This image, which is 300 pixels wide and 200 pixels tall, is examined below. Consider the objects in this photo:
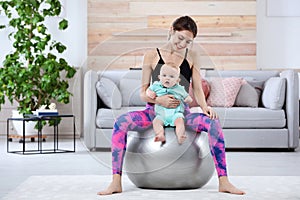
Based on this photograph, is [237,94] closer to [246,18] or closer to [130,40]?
[246,18]

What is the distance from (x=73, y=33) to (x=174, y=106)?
4.26m

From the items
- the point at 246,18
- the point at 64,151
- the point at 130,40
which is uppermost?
the point at 246,18

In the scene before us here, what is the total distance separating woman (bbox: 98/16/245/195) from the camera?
120 inches

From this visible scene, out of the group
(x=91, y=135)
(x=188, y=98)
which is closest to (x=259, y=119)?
(x=91, y=135)

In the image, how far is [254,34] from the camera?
6793 mm

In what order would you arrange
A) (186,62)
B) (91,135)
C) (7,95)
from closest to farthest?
1. (186,62)
2. (91,135)
3. (7,95)

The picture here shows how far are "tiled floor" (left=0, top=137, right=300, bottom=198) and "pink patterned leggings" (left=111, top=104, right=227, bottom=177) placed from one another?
0.36 ft

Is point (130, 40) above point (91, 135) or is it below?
above

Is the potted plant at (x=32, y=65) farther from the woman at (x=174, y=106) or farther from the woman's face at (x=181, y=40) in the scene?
the woman's face at (x=181, y=40)

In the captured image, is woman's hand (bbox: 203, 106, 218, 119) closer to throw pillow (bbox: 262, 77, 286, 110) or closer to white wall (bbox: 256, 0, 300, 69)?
throw pillow (bbox: 262, 77, 286, 110)

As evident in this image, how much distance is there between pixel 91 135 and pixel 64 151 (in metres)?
0.29

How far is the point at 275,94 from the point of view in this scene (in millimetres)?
5504

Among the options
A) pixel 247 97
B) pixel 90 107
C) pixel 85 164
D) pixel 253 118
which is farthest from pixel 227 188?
pixel 247 97

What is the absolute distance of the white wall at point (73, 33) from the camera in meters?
7.09
